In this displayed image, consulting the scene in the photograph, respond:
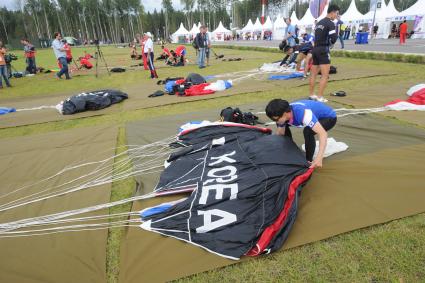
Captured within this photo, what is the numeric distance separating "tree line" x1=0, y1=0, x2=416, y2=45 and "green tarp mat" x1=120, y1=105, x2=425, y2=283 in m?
71.8

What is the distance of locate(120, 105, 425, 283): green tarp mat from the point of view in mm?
2209

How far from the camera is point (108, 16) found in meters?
75.2

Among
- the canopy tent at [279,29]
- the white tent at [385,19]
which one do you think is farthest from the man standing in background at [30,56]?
the canopy tent at [279,29]

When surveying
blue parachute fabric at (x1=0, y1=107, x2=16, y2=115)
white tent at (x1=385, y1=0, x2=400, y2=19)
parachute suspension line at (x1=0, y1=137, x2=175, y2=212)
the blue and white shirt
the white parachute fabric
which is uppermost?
white tent at (x1=385, y1=0, x2=400, y2=19)

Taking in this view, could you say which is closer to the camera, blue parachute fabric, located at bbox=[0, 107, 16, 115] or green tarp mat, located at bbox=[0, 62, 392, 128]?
green tarp mat, located at bbox=[0, 62, 392, 128]

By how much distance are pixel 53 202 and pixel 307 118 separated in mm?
2962

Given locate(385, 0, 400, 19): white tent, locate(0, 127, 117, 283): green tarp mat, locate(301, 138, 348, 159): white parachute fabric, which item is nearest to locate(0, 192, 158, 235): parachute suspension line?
locate(0, 127, 117, 283): green tarp mat

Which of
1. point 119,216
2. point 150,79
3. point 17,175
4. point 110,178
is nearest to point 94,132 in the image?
point 17,175

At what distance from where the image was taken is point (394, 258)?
82.2 inches

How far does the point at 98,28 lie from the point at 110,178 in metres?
84.7

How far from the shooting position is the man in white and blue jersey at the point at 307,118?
110 inches

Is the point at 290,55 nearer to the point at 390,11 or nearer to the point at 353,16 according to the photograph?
the point at 390,11

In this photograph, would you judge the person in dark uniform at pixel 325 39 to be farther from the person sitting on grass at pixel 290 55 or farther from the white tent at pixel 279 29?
the white tent at pixel 279 29

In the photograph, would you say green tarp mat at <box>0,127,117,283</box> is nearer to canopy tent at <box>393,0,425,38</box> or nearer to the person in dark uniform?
the person in dark uniform
